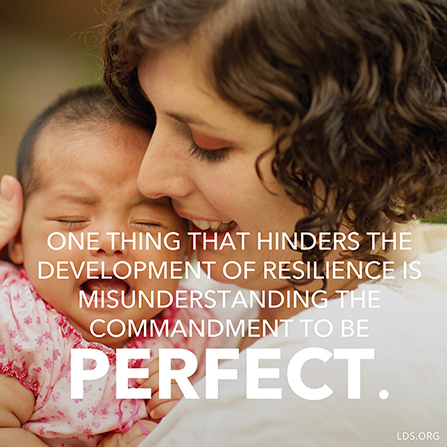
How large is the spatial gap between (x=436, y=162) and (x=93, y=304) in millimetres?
935

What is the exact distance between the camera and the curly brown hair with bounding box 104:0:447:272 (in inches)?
37.9

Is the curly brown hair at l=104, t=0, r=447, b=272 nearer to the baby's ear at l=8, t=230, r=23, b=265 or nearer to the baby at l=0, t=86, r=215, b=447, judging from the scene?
the baby at l=0, t=86, r=215, b=447

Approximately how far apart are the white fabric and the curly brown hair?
0.81ft

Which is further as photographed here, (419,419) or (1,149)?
(1,149)

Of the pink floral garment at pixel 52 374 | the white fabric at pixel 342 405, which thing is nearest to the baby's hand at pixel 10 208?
the pink floral garment at pixel 52 374

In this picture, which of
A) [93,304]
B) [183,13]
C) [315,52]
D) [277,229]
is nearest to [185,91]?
[183,13]

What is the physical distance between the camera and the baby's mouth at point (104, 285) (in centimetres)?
142

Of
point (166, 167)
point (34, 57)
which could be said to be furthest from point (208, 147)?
point (34, 57)

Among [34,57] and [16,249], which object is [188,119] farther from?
[34,57]

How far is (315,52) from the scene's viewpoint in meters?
0.97

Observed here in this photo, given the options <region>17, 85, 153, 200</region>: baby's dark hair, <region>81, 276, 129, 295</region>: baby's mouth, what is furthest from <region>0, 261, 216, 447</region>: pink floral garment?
<region>17, 85, 153, 200</region>: baby's dark hair

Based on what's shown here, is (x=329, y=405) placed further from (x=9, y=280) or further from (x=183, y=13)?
(x=9, y=280)

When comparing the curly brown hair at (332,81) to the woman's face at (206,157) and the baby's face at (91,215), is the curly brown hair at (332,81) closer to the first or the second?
the woman's face at (206,157)

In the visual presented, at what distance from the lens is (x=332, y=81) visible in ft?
3.25
